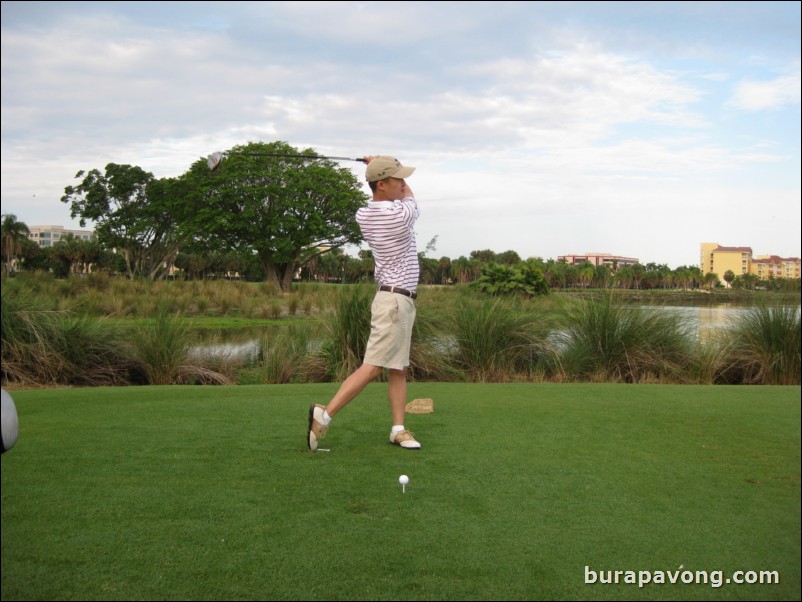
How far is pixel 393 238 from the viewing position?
15.2 ft

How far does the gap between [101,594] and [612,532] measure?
1.88 metres

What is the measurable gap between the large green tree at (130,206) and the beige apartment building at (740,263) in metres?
47.4

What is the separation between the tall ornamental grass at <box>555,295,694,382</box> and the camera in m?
9.56

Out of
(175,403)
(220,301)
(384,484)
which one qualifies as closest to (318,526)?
(384,484)

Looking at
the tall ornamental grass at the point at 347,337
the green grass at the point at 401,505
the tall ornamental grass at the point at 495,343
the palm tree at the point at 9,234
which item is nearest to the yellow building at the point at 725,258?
the green grass at the point at 401,505

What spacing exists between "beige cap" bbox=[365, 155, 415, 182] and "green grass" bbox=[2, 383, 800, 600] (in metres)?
1.72

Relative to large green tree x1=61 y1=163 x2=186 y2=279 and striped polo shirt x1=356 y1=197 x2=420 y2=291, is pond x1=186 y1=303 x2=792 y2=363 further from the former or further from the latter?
large green tree x1=61 y1=163 x2=186 y2=279

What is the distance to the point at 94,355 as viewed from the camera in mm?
9930

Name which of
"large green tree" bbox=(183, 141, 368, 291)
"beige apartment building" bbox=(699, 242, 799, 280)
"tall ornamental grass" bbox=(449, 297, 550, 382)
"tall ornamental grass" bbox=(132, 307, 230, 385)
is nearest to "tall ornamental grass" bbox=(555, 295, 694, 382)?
"tall ornamental grass" bbox=(449, 297, 550, 382)

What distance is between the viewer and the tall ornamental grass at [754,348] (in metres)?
5.57

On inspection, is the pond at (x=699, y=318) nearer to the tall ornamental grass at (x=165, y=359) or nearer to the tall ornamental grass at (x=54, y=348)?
the tall ornamental grass at (x=165, y=359)

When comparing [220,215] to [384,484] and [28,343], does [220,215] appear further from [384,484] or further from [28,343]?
[384,484]

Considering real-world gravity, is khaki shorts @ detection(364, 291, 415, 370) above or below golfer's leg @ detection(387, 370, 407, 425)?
above

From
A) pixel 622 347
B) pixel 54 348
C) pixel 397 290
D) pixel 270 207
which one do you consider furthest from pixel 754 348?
pixel 270 207
